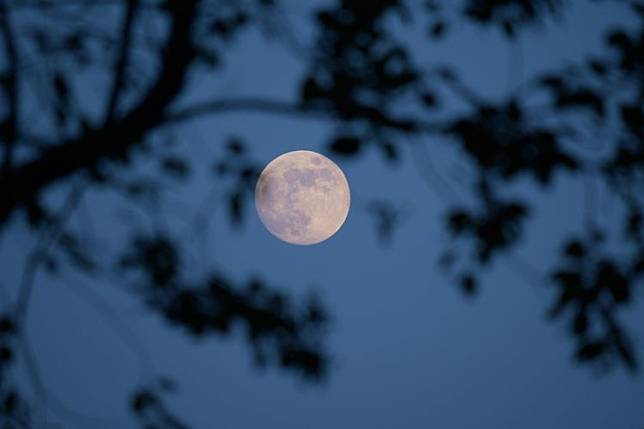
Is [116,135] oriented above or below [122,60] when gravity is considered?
below

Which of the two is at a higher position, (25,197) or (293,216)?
(293,216)

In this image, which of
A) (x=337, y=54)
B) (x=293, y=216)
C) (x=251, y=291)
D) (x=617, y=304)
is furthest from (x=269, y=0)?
(x=617, y=304)

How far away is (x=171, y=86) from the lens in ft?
9.95

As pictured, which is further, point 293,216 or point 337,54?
point 293,216

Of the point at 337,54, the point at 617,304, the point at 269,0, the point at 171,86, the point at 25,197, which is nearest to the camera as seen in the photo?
the point at 617,304

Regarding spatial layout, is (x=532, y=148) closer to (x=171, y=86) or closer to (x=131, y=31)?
(x=171, y=86)

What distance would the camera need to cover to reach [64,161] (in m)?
2.83

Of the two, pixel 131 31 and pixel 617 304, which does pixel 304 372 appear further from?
pixel 131 31

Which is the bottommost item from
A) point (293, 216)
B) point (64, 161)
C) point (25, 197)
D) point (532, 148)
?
point (25, 197)

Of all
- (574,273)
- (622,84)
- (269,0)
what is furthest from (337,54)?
(574,273)

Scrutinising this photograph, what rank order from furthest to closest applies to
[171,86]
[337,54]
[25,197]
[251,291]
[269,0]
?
[251,291]
[269,0]
[337,54]
[171,86]
[25,197]

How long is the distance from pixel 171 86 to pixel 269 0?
42.9 inches

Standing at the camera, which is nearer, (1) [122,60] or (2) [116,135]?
(1) [122,60]

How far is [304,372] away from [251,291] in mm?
929
